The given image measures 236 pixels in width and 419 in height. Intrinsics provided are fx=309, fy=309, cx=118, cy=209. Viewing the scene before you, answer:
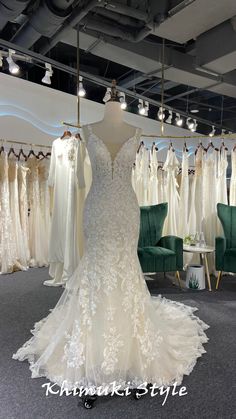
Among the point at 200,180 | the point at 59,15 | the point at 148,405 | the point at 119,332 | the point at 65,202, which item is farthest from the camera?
the point at 200,180

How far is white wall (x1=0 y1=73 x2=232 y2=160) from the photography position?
191 inches

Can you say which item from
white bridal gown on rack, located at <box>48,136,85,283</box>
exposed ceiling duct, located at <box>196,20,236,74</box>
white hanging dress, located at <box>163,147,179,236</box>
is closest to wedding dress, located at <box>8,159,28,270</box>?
white bridal gown on rack, located at <box>48,136,85,283</box>

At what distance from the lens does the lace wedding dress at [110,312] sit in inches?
77.1

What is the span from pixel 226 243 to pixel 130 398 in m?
2.96

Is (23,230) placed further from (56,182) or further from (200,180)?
(200,180)

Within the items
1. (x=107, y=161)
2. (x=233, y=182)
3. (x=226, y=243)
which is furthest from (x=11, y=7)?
(x=226, y=243)

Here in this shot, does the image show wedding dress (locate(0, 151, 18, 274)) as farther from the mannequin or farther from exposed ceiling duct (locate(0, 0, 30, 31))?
the mannequin

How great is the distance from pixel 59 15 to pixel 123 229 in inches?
101

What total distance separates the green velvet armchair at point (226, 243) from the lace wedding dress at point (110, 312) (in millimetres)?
1992

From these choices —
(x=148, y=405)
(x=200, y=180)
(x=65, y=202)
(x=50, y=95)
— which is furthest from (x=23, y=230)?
(x=148, y=405)

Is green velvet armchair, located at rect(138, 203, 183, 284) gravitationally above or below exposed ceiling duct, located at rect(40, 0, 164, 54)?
below

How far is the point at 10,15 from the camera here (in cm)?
332

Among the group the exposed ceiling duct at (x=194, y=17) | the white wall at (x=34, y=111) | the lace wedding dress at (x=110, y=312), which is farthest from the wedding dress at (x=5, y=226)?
the exposed ceiling duct at (x=194, y=17)

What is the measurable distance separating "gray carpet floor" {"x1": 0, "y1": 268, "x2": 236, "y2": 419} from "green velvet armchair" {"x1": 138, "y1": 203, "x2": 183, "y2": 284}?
0.76 meters
